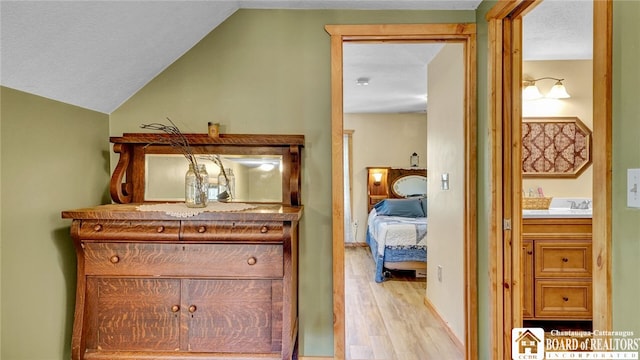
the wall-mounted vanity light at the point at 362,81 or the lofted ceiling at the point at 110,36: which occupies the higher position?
the wall-mounted vanity light at the point at 362,81

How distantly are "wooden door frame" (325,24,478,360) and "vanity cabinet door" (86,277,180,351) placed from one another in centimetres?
92

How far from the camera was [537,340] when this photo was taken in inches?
91.4

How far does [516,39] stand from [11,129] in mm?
2479

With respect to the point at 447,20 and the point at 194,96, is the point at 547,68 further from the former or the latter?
the point at 194,96

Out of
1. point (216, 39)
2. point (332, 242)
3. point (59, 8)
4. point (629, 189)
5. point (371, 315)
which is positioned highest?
point (216, 39)

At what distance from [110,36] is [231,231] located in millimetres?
1081

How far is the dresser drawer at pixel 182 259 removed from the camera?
1.77 metres

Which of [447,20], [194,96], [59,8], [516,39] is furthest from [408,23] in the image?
[59,8]

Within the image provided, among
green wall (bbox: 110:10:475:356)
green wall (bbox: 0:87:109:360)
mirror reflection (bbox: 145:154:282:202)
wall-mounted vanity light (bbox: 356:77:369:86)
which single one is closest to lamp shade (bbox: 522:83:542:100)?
green wall (bbox: 110:10:475:356)

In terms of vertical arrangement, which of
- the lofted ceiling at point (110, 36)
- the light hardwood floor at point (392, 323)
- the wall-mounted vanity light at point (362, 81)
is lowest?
the light hardwood floor at point (392, 323)

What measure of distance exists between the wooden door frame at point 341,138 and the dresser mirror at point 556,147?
1.47 m

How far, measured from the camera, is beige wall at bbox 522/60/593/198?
3281 millimetres

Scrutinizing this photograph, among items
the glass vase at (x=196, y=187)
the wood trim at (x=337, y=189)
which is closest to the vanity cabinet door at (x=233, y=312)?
the glass vase at (x=196, y=187)

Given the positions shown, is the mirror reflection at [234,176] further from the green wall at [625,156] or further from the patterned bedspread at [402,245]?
the patterned bedspread at [402,245]
